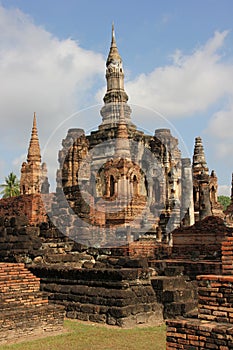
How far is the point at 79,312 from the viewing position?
8477mm

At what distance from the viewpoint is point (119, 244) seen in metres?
14.1

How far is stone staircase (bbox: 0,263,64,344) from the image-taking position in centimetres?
676

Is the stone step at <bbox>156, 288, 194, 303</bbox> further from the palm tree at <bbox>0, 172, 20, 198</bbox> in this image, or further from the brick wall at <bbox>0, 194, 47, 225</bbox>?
the palm tree at <bbox>0, 172, 20, 198</bbox>

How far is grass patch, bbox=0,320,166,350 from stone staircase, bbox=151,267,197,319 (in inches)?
26.0

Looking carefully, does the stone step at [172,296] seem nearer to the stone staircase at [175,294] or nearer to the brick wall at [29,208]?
the stone staircase at [175,294]

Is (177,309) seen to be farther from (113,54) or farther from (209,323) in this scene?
(113,54)

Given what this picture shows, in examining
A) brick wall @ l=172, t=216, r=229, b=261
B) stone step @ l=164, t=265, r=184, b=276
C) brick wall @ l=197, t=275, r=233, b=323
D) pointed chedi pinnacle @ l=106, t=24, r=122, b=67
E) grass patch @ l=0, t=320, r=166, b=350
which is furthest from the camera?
pointed chedi pinnacle @ l=106, t=24, r=122, b=67

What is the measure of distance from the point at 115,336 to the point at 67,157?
21.6 metres

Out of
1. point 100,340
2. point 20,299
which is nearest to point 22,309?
point 20,299

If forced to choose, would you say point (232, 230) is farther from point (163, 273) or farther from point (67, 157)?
point (67, 157)

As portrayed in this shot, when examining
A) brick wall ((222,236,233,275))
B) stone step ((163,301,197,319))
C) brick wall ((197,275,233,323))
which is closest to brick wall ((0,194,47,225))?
stone step ((163,301,197,319))

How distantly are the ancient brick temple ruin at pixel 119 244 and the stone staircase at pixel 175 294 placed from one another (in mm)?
19

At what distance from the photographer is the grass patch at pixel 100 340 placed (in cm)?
627

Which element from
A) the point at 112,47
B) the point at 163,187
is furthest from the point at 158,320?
the point at 112,47
